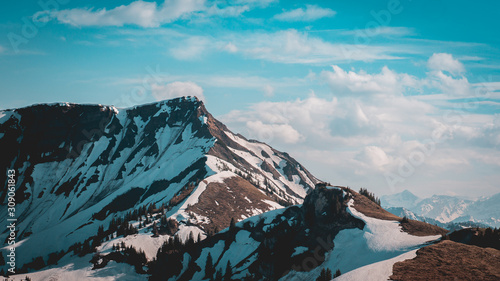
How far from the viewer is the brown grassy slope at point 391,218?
12156cm

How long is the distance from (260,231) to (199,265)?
28.2m

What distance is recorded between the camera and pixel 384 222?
131 meters

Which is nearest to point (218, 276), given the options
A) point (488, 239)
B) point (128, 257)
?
point (128, 257)

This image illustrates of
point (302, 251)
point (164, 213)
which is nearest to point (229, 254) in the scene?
point (302, 251)

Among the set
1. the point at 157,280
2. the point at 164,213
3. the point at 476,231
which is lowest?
the point at 157,280

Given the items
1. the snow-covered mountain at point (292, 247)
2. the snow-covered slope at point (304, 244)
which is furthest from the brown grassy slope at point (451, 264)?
the snow-covered mountain at point (292, 247)

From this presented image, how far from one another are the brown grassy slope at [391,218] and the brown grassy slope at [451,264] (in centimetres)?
2188

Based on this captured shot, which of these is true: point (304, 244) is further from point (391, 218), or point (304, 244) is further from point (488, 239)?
point (488, 239)

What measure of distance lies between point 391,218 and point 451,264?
163ft

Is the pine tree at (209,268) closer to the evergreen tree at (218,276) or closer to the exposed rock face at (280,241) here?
the exposed rock face at (280,241)

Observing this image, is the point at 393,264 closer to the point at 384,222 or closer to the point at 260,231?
the point at 384,222

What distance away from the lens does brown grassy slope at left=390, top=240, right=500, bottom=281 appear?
81562 mm

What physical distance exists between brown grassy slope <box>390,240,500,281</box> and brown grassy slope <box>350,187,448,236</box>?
21.9m

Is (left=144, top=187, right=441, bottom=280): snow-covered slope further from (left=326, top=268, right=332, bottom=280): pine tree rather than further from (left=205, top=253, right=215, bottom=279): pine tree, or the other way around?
(left=326, top=268, right=332, bottom=280): pine tree
